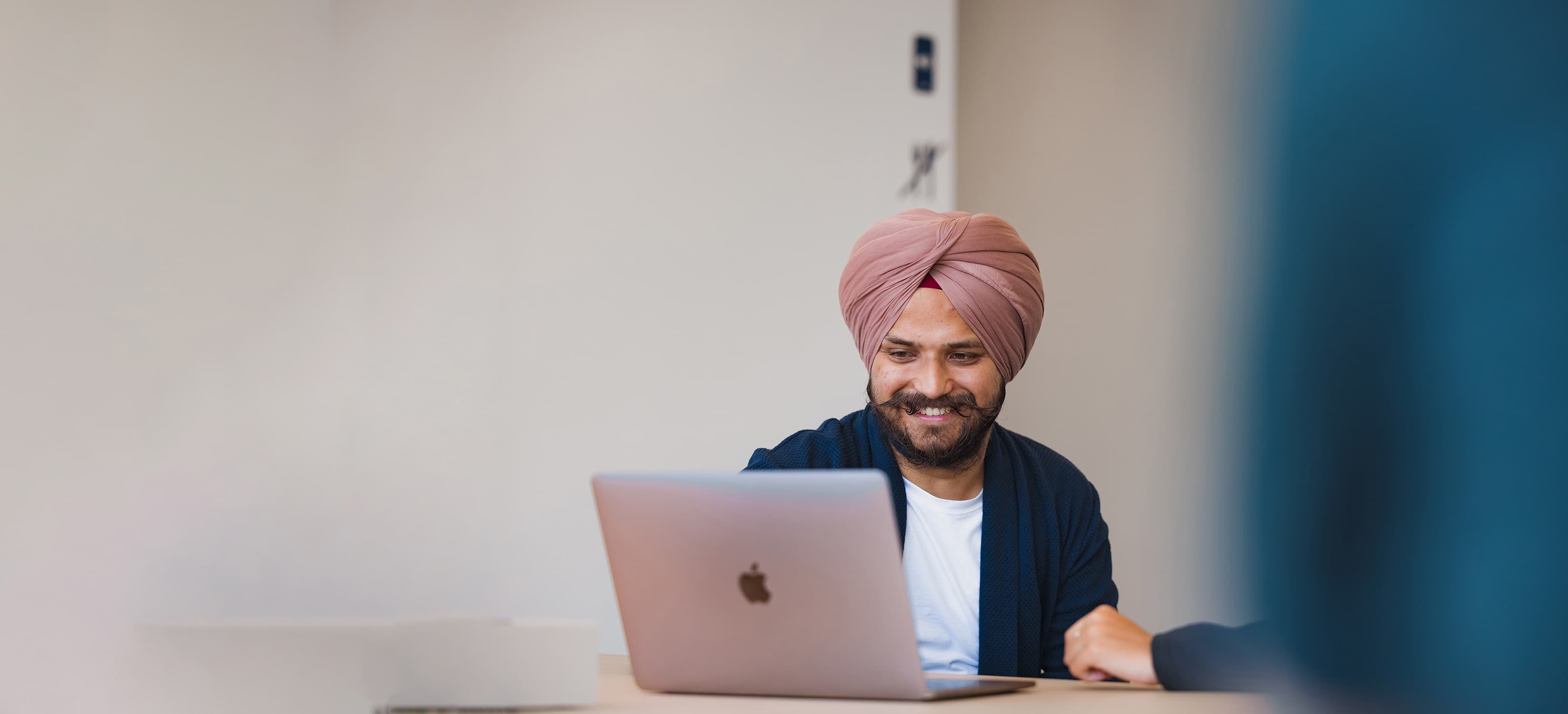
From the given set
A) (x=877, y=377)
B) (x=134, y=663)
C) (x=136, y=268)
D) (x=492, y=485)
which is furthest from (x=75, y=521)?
A: (x=134, y=663)

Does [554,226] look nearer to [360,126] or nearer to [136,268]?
[360,126]

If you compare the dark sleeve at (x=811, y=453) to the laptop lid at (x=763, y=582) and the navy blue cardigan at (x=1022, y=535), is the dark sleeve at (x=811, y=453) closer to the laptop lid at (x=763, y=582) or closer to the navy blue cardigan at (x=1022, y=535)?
the navy blue cardigan at (x=1022, y=535)

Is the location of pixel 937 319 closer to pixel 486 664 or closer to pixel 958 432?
→ pixel 958 432

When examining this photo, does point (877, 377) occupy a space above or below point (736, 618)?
above

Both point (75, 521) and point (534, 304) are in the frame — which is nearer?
point (75, 521)

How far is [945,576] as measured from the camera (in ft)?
5.81

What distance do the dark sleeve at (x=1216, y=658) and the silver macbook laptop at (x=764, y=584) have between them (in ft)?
0.73

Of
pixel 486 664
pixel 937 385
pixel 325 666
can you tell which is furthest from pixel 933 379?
pixel 325 666

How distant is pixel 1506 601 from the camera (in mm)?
289

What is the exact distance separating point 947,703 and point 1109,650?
0.39 metres

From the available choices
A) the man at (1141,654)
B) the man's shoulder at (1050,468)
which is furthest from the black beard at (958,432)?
the man at (1141,654)

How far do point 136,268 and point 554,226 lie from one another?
882 mm

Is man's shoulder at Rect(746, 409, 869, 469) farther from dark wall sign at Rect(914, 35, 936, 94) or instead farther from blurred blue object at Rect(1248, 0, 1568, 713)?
blurred blue object at Rect(1248, 0, 1568, 713)

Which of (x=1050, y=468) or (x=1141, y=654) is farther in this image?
(x=1050, y=468)
